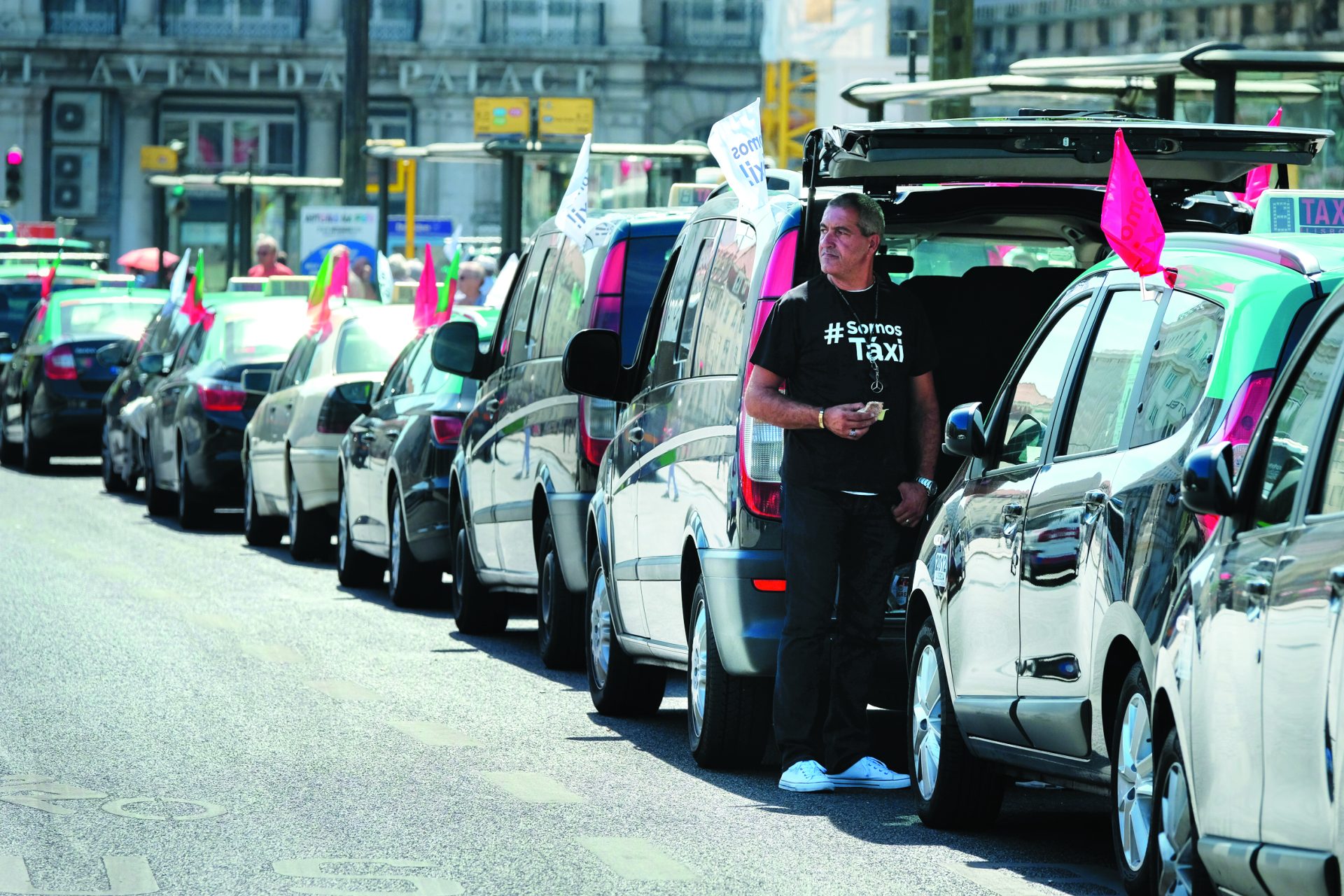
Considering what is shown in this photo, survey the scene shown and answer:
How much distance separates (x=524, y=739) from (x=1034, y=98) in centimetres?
977

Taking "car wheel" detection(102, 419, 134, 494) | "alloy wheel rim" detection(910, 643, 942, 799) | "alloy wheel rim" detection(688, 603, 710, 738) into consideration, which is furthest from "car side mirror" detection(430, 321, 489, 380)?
"car wheel" detection(102, 419, 134, 494)

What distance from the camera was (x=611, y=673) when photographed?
1108 cm

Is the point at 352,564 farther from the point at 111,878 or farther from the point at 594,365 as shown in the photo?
the point at 111,878

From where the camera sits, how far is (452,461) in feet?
48.7

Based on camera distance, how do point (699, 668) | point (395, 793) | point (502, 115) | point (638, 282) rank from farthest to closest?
point (502, 115) → point (638, 282) → point (699, 668) → point (395, 793)

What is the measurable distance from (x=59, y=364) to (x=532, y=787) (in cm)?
1999

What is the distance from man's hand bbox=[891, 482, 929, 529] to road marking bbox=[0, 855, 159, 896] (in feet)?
8.68

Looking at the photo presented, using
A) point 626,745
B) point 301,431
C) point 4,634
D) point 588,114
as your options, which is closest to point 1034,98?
point 301,431

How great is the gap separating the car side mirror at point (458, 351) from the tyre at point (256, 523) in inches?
241

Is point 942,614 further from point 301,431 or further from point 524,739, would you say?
point 301,431

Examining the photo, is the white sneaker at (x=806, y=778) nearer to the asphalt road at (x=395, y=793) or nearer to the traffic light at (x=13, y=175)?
the asphalt road at (x=395, y=793)

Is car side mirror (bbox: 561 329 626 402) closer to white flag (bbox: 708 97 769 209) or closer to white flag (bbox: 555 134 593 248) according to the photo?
white flag (bbox: 708 97 769 209)

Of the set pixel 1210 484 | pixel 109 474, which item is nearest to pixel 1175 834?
pixel 1210 484

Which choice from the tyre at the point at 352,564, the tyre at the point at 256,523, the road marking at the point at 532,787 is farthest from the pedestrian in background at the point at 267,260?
the road marking at the point at 532,787
